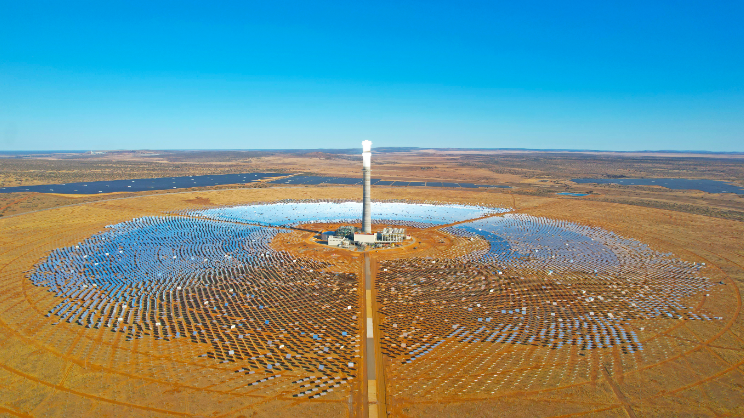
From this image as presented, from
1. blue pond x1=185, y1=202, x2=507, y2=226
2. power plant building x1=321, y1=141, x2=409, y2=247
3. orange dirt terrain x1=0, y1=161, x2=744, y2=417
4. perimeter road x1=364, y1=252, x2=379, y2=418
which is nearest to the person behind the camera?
perimeter road x1=364, y1=252, x2=379, y2=418

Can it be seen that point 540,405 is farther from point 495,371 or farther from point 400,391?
point 400,391

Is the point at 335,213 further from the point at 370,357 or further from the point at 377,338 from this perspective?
the point at 370,357

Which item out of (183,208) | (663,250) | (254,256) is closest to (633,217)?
(663,250)

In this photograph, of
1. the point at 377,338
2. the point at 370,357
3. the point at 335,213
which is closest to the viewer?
the point at 370,357

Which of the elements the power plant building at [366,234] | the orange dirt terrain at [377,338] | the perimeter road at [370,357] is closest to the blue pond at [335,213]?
the power plant building at [366,234]

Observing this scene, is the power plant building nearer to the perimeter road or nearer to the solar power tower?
the solar power tower

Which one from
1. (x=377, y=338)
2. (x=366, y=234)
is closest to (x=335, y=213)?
(x=366, y=234)

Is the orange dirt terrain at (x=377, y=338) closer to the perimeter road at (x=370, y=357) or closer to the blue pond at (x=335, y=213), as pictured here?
the perimeter road at (x=370, y=357)

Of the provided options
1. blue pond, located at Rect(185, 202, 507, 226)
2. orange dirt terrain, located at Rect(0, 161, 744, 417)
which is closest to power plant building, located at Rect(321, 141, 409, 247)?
orange dirt terrain, located at Rect(0, 161, 744, 417)
